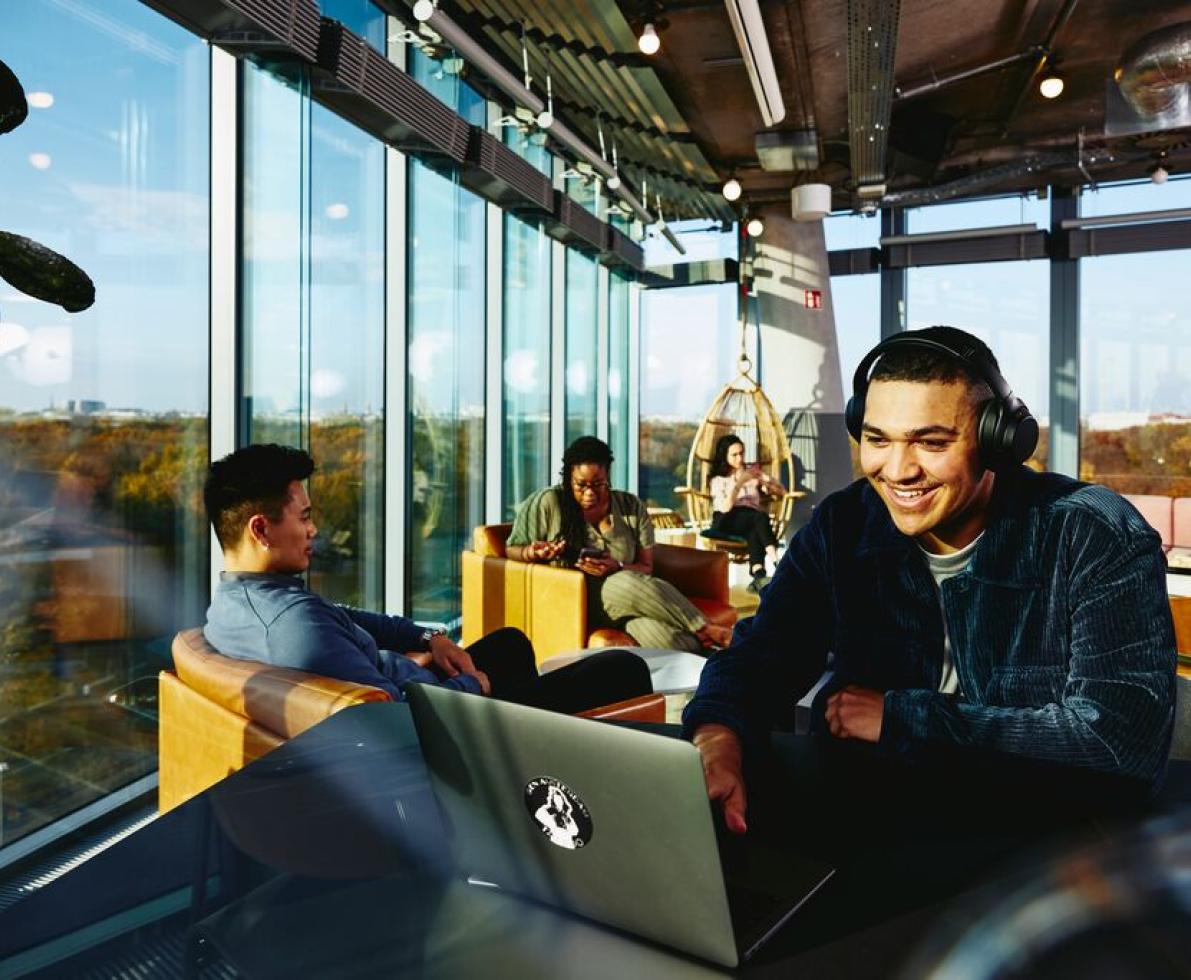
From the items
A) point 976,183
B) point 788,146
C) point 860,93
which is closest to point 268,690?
point 860,93

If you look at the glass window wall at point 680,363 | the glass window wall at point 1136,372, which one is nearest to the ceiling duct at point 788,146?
the glass window wall at point 680,363

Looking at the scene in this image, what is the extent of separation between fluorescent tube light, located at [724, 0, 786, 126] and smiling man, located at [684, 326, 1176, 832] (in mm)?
3485

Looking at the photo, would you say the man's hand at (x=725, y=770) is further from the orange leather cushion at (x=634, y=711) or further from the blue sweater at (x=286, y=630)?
the blue sweater at (x=286, y=630)

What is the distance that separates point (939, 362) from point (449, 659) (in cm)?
193

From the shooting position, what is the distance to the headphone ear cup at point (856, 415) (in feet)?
4.93

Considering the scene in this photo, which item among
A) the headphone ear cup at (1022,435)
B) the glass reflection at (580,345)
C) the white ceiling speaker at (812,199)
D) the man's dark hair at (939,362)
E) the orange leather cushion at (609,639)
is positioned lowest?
the orange leather cushion at (609,639)

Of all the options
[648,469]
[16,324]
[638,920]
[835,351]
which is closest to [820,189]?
[835,351]

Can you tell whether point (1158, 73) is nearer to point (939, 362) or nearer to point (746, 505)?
point (746, 505)

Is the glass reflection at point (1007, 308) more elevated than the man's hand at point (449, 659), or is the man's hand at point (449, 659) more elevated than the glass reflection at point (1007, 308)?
the glass reflection at point (1007, 308)

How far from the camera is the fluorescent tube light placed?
4.35 meters

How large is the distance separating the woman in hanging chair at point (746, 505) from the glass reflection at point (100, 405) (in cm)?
491

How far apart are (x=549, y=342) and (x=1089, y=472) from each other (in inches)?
222

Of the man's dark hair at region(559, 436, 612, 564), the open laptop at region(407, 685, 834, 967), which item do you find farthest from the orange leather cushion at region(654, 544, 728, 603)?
the open laptop at region(407, 685, 834, 967)

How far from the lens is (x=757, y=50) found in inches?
188
